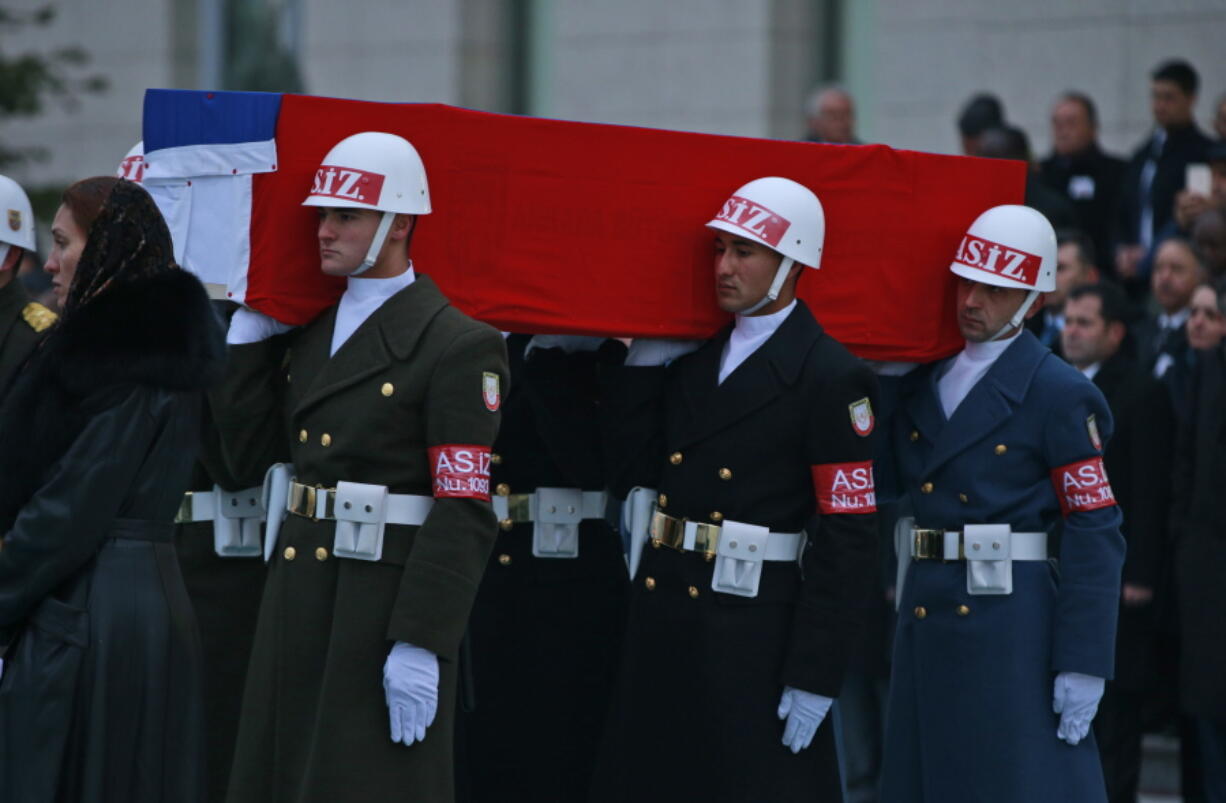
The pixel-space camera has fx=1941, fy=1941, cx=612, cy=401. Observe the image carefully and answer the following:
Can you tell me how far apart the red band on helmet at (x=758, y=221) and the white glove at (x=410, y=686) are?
1.61 metres

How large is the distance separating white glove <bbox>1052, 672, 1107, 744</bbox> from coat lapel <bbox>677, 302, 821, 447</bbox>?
4.18ft

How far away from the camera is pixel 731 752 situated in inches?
226

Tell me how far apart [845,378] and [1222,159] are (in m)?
4.71

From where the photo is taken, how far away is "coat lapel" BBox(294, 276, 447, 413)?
17.7 feet

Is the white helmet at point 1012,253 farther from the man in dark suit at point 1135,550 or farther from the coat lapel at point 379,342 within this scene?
the man in dark suit at point 1135,550

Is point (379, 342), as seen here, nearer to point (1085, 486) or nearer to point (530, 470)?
point (530, 470)

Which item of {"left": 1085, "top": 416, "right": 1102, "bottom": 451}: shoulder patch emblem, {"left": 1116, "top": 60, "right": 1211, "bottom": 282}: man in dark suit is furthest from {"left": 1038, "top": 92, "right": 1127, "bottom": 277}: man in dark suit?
{"left": 1085, "top": 416, "right": 1102, "bottom": 451}: shoulder patch emblem

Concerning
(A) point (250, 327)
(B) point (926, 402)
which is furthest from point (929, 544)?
(A) point (250, 327)

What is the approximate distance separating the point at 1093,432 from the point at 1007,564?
1.62ft

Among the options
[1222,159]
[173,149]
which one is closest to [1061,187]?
[1222,159]

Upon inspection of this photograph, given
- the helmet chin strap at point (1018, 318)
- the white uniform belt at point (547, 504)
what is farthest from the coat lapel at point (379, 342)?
the helmet chin strap at point (1018, 318)

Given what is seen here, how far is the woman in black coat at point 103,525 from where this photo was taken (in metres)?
5.12

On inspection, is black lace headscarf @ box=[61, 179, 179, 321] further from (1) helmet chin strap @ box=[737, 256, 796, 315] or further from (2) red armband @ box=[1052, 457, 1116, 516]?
(2) red armband @ box=[1052, 457, 1116, 516]

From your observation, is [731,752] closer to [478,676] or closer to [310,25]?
Answer: [478,676]
